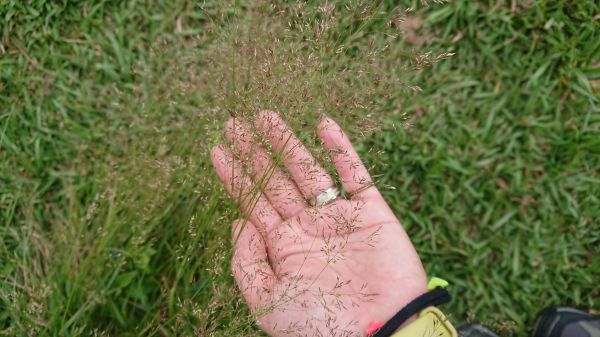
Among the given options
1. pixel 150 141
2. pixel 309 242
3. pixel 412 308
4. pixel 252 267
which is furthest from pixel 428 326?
pixel 150 141

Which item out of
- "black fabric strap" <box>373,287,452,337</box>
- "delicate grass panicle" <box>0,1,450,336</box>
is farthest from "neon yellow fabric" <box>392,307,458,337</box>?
"delicate grass panicle" <box>0,1,450,336</box>

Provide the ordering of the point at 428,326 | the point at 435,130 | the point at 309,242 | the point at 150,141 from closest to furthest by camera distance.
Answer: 1. the point at 428,326
2. the point at 309,242
3. the point at 150,141
4. the point at 435,130

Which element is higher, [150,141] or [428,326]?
[150,141]

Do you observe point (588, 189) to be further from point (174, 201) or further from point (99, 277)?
point (99, 277)

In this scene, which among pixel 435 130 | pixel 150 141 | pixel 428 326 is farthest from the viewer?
pixel 435 130

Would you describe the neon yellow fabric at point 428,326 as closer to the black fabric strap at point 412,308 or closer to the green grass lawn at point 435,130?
the black fabric strap at point 412,308

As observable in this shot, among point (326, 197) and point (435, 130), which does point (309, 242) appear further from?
point (435, 130)

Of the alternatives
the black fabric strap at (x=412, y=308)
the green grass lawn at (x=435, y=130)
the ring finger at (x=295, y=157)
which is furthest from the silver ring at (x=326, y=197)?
the green grass lawn at (x=435, y=130)
